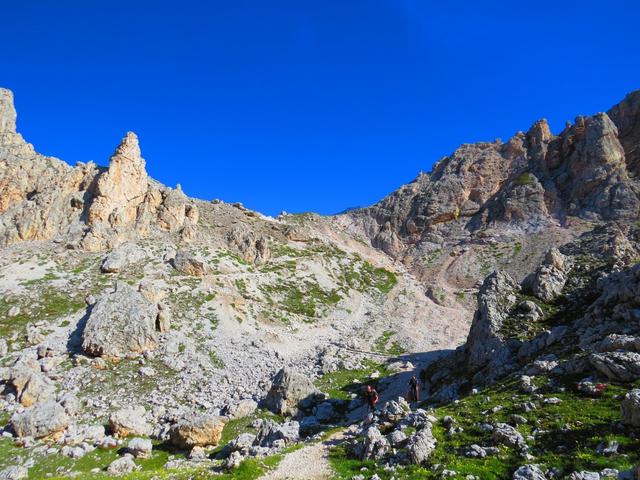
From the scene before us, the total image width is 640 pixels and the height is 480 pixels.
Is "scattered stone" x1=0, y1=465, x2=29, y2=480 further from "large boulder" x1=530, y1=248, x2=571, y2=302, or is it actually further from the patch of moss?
"large boulder" x1=530, y1=248, x2=571, y2=302

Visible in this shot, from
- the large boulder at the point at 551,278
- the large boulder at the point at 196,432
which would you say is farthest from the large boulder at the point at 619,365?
the large boulder at the point at 196,432

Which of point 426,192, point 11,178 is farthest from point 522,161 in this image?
point 11,178

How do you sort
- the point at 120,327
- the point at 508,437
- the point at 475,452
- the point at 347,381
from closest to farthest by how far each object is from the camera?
the point at 475,452
the point at 508,437
the point at 347,381
the point at 120,327

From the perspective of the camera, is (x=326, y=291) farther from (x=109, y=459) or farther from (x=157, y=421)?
(x=109, y=459)

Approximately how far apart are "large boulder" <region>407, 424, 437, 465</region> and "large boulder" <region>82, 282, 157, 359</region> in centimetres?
3424

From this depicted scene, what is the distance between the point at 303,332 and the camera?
199 feet

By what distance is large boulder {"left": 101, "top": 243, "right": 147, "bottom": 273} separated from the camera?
5878 cm

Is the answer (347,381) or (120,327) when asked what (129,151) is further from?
(347,381)

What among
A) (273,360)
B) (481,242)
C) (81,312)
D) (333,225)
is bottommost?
(273,360)

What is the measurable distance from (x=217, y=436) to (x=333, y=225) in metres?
96.7

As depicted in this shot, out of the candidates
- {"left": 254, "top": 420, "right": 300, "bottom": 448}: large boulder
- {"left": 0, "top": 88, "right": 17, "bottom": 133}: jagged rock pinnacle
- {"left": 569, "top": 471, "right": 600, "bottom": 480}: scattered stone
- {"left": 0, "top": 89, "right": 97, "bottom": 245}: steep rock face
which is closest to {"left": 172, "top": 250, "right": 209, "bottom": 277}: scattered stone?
{"left": 0, "top": 89, "right": 97, "bottom": 245}: steep rock face

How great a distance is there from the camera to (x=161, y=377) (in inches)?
1596

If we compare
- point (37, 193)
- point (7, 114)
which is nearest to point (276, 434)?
point (37, 193)

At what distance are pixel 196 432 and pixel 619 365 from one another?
26.1 meters
